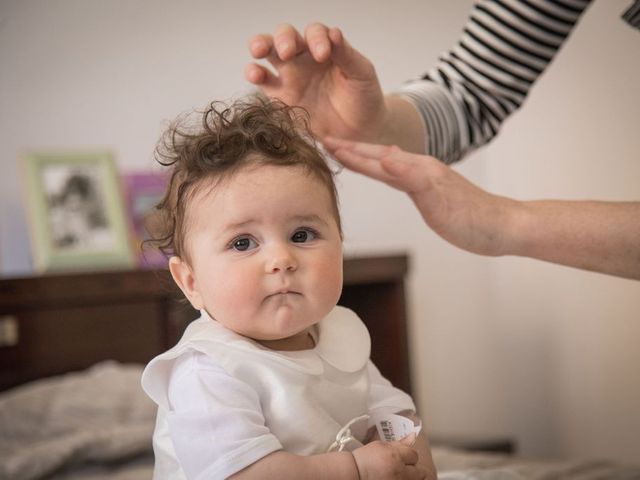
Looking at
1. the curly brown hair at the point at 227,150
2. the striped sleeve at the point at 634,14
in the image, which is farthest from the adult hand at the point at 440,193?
the striped sleeve at the point at 634,14

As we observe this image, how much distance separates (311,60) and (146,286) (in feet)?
3.75

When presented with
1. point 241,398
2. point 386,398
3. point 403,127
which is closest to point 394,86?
point 403,127

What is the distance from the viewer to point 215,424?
75 centimetres

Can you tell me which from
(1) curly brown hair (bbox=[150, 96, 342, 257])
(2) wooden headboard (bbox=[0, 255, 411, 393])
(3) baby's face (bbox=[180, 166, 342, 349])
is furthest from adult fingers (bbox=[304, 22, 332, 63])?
(2) wooden headboard (bbox=[0, 255, 411, 393])

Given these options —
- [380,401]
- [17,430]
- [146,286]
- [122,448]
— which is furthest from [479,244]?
[146,286]

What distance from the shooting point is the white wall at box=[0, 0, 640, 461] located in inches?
86.4

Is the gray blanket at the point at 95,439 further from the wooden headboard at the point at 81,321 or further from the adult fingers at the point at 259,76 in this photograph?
the adult fingers at the point at 259,76

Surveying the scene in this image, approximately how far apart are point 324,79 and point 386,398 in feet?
1.56

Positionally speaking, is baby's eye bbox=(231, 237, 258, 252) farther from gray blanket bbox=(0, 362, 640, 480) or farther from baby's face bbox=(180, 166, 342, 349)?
gray blanket bbox=(0, 362, 640, 480)

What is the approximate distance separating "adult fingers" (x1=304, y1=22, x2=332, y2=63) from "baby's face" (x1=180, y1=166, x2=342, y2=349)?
24 centimetres

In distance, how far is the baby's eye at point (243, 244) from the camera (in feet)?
2.67

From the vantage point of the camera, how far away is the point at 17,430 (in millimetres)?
1623

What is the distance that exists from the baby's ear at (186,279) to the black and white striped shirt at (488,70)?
0.57m

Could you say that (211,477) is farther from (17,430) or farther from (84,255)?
(84,255)
